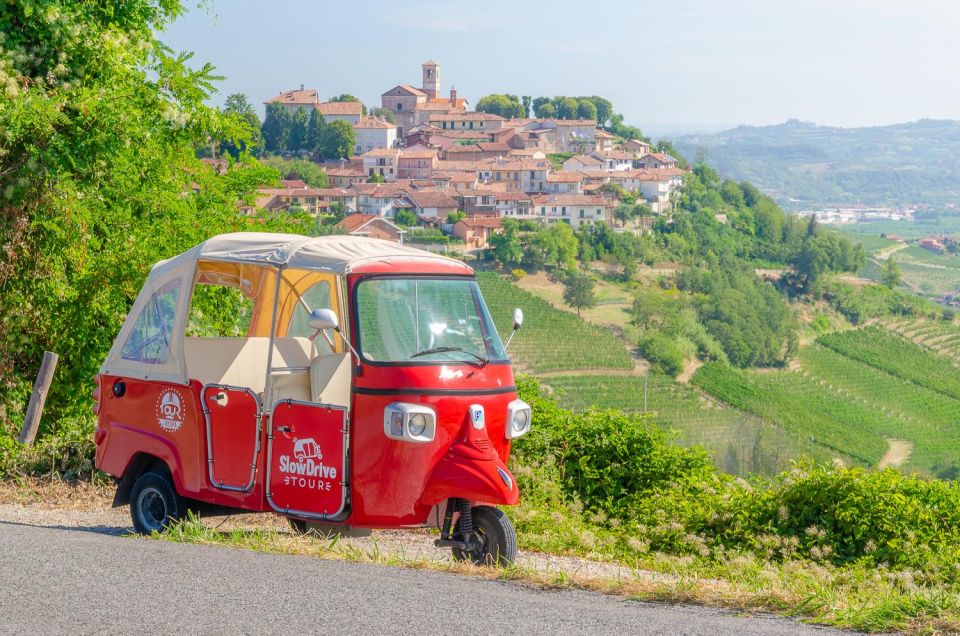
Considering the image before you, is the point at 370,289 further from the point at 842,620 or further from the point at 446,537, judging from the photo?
the point at 842,620

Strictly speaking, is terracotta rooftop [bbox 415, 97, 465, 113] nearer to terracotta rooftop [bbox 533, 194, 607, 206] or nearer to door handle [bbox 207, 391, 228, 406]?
terracotta rooftop [bbox 533, 194, 607, 206]

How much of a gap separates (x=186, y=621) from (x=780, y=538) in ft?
13.5

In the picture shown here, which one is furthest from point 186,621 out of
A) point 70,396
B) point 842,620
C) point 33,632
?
point 70,396

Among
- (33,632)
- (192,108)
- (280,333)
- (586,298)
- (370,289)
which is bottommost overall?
(586,298)

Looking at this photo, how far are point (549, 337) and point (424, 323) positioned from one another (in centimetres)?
7758

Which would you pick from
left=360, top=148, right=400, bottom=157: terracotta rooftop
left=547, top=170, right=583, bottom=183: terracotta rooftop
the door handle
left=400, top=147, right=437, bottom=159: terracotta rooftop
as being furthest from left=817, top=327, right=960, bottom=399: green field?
the door handle

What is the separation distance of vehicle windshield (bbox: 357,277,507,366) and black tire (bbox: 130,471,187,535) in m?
1.75

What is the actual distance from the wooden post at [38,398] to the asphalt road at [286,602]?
13.2 feet

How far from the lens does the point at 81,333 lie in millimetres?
10141

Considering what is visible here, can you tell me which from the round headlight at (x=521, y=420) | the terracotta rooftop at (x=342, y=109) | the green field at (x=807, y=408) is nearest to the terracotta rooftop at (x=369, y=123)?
the terracotta rooftop at (x=342, y=109)

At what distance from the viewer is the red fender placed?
582 centimetres

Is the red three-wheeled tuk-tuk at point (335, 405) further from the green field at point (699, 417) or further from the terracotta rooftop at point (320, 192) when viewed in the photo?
the terracotta rooftop at point (320, 192)

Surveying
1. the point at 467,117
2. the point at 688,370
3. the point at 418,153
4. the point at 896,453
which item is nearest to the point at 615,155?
the point at 467,117

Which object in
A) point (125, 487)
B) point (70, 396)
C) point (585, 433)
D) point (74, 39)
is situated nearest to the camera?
point (125, 487)
